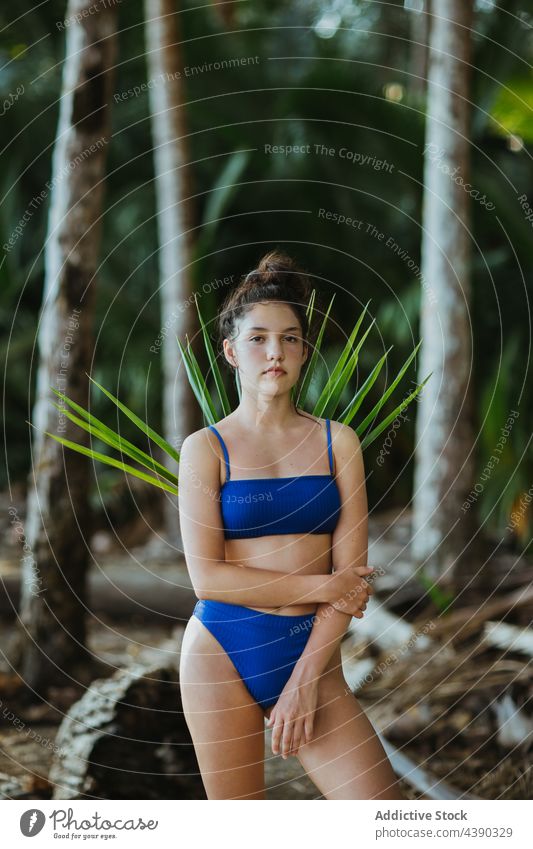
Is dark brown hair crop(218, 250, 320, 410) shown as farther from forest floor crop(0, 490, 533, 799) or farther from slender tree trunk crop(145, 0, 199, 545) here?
slender tree trunk crop(145, 0, 199, 545)

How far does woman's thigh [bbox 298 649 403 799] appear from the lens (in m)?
1.43

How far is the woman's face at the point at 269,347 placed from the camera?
56.9 inches

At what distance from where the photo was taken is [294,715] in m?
1.42

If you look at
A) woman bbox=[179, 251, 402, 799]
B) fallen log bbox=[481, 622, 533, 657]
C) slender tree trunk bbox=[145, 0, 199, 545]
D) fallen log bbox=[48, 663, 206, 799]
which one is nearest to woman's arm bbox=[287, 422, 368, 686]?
woman bbox=[179, 251, 402, 799]

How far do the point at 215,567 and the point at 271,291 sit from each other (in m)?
0.44

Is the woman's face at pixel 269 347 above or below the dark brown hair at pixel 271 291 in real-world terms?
below

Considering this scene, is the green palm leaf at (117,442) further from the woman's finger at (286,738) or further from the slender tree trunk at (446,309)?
the slender tree trunk at (446,309)

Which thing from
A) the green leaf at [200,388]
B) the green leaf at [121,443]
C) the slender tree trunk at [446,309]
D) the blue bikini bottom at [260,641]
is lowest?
the blue bikini bottom at [260,641]

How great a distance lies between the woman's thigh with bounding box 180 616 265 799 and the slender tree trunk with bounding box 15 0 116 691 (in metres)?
1.44

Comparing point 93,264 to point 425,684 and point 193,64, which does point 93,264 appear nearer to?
point 425,684

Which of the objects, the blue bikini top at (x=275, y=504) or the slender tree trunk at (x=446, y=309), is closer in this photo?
the blue bikini top at (x=275, y=504)

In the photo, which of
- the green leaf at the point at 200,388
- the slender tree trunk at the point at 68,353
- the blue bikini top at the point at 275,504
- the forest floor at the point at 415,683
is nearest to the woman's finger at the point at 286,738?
the blue bikini top at the point at 275,504

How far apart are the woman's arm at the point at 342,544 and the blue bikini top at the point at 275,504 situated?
0.09ft

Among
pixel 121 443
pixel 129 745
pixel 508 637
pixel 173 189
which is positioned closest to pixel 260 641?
pixel 121 443
